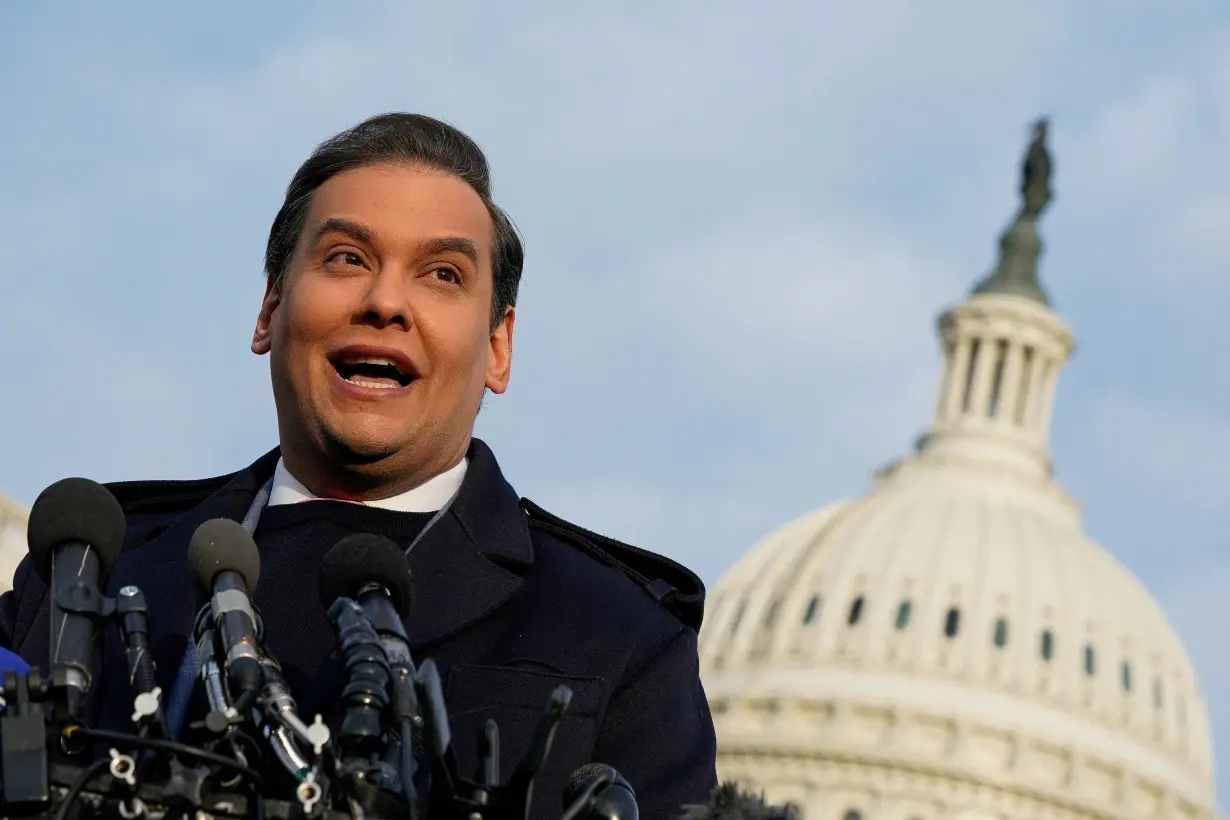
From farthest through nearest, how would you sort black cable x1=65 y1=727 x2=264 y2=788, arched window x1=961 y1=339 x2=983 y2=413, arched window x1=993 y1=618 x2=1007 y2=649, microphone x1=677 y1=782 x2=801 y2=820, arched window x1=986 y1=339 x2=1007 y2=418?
arched window x1=986 y1=339 x2=1007 y2=418 → arched window x1=961 y1=339 x2=983 y2=413 → arched window x1=993 y1=618 x2=1007 y2=649 → black cable x1=65 y1=727 x2=264 y2=788 → microphone x1=677 y1=782 x2=801 y2=820

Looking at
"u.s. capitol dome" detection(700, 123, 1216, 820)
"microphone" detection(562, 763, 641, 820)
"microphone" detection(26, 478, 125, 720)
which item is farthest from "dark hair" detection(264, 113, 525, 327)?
"u.s. capitol dome" detection(700, 123, 1216, 820)

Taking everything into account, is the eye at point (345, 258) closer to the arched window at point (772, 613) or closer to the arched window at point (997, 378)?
the arched window at point (772, 613)

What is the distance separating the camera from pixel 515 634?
16.7 ft

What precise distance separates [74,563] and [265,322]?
121cm

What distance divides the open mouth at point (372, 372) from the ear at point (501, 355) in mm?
375

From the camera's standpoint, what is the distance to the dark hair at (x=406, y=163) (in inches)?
202

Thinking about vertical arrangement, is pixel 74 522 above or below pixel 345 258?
below

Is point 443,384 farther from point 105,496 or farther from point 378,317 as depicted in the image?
point 105,496

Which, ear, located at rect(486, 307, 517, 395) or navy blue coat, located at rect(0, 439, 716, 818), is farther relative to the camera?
ear, located at rect(486, 307, 517, 395)

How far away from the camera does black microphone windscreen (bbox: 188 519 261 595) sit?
4.27m

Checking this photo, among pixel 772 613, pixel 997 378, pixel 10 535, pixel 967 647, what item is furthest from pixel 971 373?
pixel 10 535

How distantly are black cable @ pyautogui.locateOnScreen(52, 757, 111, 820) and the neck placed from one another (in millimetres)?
1203

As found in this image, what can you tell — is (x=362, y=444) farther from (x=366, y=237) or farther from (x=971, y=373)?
(x=971, y=373)

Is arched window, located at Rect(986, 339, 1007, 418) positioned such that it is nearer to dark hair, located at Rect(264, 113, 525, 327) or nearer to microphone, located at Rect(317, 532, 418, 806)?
dark hair, located at Rect(264, 113, 525, 327)
